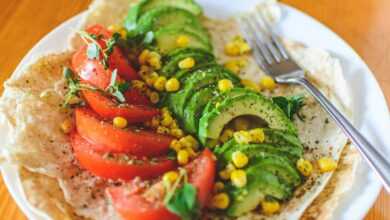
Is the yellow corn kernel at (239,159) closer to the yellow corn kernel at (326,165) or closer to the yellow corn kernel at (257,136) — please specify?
the yellow corn kernel at (257,136)

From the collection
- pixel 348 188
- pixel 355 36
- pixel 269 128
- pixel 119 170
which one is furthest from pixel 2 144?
pixel 355 36

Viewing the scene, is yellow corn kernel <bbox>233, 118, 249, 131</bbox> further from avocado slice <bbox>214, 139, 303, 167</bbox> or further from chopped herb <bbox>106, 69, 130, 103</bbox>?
chopped herb <bbox>106, 69, 130, 103</bbox>

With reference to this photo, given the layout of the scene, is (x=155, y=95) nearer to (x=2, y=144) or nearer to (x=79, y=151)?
(x=79, y=151)

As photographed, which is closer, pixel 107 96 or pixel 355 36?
pixel 107 96

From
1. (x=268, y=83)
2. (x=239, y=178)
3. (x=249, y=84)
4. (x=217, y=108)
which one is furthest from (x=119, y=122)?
(x=268, y=83)

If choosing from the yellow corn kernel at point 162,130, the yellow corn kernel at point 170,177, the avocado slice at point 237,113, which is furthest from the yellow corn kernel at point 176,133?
the yellow corn kernel at point 170,177

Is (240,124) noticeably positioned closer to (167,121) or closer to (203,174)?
(167,121)
